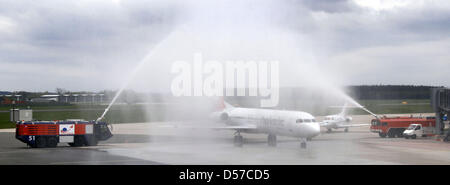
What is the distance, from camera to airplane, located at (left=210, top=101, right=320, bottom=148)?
47.8m

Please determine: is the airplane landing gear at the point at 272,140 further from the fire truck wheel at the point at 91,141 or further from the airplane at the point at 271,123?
the fire truck wheel at the point at 91,141

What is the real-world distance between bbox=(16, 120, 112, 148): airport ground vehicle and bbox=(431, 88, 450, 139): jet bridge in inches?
1505

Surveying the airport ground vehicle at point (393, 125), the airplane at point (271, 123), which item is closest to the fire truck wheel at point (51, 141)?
the airplane at point (271, 123)

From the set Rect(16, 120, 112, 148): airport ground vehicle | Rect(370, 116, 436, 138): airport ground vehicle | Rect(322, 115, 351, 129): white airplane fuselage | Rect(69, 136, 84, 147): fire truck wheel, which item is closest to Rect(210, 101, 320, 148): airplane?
Rect(16, 120, 112, 148): airport ground vehicle

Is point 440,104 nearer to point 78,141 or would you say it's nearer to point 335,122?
point 335,122

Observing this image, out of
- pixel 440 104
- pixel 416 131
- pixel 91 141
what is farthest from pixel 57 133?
pixel 440 104

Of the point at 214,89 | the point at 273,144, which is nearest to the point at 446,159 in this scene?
the point at 273,144

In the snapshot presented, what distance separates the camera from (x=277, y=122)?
50.8 m

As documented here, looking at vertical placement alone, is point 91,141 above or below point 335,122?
below

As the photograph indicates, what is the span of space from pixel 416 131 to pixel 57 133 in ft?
138

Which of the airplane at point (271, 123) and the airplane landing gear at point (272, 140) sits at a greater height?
the airplane at point (271, 123)

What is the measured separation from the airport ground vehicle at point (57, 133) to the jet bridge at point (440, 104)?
38237 mm

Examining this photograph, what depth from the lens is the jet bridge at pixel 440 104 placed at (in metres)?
57.7
